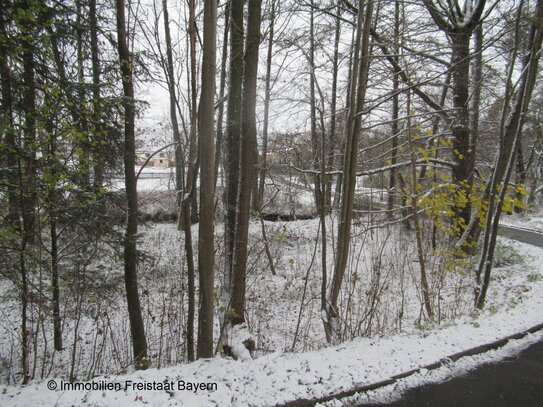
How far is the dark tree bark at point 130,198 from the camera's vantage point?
4895 millimetres

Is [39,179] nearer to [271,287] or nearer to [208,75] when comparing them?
[208,75]

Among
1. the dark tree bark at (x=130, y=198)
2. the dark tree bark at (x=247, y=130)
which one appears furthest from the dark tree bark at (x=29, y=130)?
the dark tree bark at (x=247, y=130)

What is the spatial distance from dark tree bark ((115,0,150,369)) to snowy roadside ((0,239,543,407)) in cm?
303

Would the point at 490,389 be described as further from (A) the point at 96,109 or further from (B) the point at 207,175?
(A) the point at 96,109

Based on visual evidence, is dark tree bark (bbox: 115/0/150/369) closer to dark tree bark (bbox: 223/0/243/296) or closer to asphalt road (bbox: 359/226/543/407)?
dark tree bark (bbox: 223/0/243/296)

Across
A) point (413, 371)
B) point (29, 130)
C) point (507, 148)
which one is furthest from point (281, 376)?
point (507, 148)

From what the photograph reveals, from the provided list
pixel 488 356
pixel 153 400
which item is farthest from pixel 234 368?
pixel 488 356

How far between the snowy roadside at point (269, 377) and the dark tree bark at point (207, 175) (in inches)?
19.2

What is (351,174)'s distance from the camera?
13.1 ft

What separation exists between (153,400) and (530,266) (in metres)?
8.77

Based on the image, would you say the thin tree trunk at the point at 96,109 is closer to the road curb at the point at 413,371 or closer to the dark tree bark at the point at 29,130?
the dark tree bark at the point at 29,130

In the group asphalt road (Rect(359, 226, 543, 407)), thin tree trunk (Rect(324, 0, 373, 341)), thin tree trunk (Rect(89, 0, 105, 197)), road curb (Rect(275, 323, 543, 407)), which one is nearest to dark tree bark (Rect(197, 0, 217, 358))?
road curb (Rect(275, 323, 543, 407))

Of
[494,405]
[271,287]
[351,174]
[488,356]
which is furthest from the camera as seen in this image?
[271,287]

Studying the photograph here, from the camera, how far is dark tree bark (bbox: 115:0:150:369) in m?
4.89
